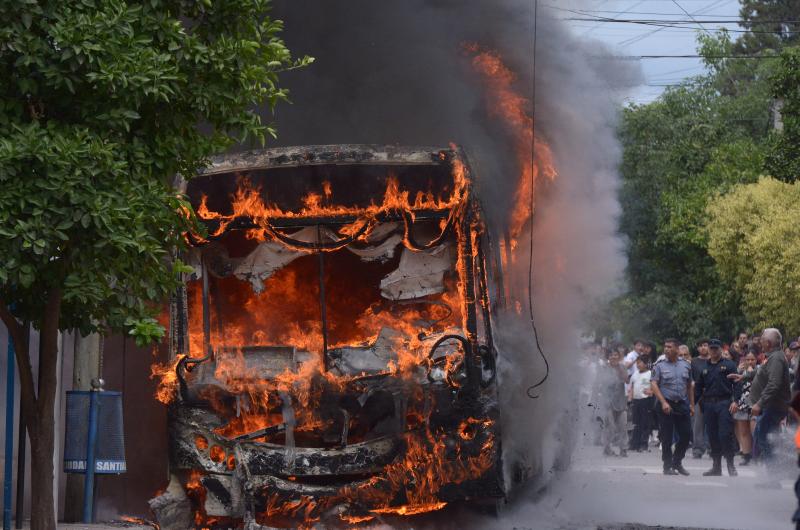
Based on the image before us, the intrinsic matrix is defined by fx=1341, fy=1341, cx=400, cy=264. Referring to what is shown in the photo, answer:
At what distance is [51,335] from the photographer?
764cm

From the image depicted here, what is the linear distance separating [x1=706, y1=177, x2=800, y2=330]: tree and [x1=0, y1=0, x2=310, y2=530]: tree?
2449 cm

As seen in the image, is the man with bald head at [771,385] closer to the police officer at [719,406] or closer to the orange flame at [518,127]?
the police officer at [719,406]

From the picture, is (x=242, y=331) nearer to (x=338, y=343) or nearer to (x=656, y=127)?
(x=338, y=343)

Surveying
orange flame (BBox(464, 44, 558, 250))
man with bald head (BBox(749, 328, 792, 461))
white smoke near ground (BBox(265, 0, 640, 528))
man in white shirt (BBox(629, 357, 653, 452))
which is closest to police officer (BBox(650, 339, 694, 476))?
man with bald head (BBox(749, 328, 792, 461))

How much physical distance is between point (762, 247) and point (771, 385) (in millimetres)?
19194

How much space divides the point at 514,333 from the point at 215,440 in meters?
2.35

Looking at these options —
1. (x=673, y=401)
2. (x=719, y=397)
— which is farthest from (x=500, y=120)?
(x=719, y=397)

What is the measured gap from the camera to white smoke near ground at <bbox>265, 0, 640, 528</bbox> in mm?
11430

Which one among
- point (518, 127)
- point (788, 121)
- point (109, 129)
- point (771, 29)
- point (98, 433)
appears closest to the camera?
point (109, 129)

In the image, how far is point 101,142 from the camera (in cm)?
699

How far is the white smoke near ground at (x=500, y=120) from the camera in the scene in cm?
1143

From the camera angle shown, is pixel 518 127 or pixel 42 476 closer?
pixel 42 476

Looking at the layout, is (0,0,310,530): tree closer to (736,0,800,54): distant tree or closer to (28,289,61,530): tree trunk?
(28,289,61,530): tree trunk

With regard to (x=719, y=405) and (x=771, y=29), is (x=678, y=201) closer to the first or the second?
(x=719, y=405)
